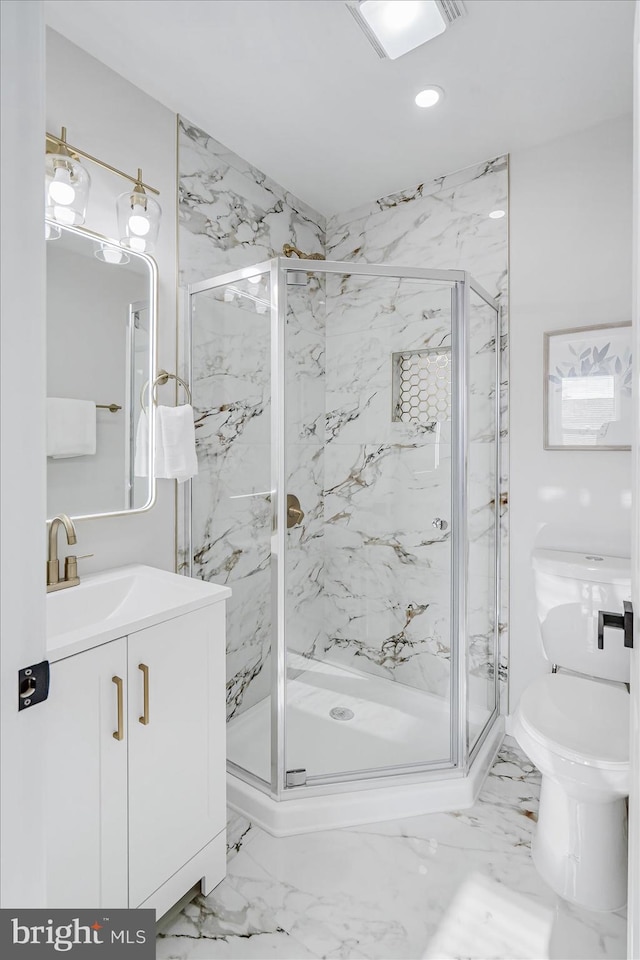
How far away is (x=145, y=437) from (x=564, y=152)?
205 cm

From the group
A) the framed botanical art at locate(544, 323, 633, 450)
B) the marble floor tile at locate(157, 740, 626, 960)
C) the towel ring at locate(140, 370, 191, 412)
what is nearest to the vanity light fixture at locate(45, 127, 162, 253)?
the towel ring at locate(140, 370, 191, 412)

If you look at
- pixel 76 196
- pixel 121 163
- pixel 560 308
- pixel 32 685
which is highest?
pixel 121 163

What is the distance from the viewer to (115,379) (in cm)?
170

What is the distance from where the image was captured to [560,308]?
207cm

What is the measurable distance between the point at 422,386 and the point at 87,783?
63.3 inches

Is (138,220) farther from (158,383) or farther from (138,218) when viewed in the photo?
(158,383)

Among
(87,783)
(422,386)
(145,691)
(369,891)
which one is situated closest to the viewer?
(87,783)

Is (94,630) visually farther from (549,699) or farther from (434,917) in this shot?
(549,699)

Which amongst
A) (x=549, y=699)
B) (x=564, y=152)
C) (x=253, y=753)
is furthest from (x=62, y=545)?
(x=564, y=152)

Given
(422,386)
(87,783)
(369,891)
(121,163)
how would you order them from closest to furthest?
(87,783)
(369,891)
(121,163)
(422,386)

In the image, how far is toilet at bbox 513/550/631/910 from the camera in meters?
1.41

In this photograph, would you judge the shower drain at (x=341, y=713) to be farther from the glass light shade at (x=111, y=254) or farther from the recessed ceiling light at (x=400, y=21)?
the recessed ceiling light at (x=400, y=21)

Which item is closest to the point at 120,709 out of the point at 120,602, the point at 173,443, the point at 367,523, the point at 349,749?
the point at 120,602

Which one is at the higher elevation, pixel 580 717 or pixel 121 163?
pixel 121 163
